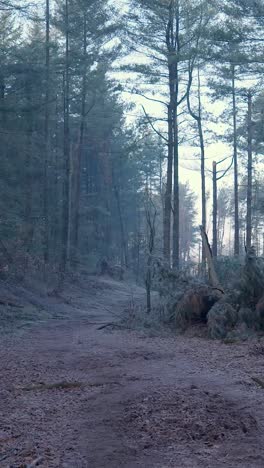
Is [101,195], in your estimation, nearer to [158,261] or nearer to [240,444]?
A: [158,261]

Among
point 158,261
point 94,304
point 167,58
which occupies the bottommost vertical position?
point 94,304

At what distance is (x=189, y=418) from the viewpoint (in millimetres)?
6391

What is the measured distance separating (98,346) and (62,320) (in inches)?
260

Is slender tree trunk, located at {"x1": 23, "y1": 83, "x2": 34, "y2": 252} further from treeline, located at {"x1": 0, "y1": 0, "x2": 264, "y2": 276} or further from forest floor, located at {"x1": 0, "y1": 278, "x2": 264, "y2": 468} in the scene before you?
forest floor, located at {"x1": 0, "y1": 278, "x2": 264, "y2": 468}

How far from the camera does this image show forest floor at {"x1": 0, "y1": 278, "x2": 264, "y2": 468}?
18.1 feet

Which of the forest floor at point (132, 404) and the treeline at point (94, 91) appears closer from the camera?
→ the forest floor at point (132, 404)

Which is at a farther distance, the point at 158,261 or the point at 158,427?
the point at 158,261

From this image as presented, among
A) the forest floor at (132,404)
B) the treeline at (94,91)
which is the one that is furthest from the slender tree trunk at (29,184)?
the forest floor at (132,404)

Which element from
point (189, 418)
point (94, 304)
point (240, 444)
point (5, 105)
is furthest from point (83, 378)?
point (5, 105)

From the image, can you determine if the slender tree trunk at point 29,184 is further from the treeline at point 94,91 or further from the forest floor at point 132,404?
the forest floor at point 132,404

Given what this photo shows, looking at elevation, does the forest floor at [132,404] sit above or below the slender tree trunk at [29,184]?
below

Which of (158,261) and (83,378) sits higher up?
(158,261)

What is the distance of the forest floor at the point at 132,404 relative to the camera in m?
5.52

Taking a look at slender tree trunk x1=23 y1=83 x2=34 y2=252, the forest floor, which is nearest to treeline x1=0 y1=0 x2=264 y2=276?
slender tree trunk x1=23 y1=83 x2=34 y2=252
